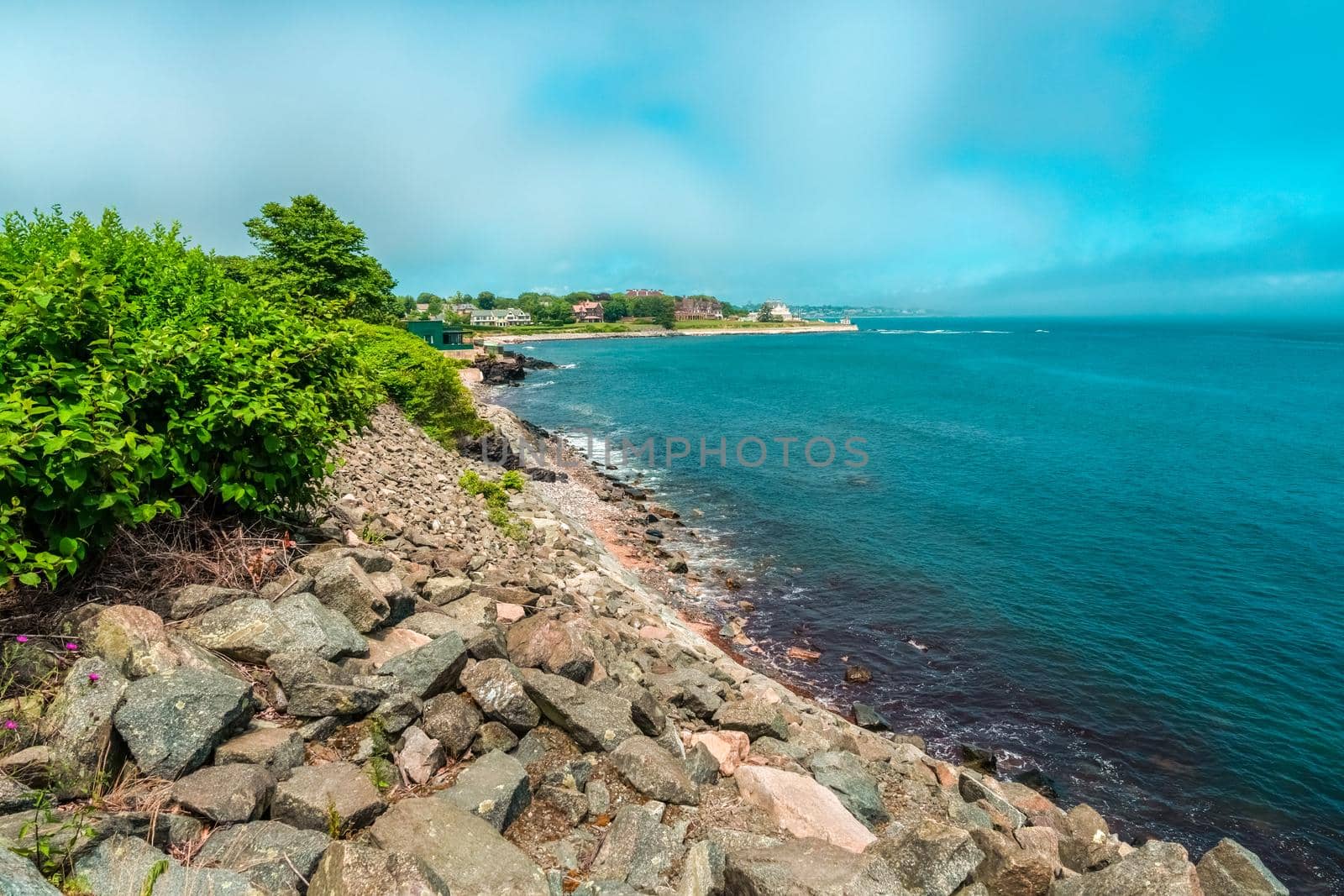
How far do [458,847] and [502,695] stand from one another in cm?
194

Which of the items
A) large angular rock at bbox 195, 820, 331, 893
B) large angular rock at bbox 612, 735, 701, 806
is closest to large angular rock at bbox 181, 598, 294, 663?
large angular rock at bbox 195, 820, 331, 893

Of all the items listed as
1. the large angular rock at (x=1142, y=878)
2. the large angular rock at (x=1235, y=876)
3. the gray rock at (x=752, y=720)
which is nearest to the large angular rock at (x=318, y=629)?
the gray rock at (x=752, y=720)

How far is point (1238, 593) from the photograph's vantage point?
83.4 feet

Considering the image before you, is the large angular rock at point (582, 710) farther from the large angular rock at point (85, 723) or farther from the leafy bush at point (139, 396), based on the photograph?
the leafy bush at point (139, 396)

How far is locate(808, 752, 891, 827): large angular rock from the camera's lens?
8.31m

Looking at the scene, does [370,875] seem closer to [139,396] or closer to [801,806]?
[801,806]

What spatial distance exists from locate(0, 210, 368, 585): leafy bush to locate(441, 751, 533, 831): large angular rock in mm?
3786

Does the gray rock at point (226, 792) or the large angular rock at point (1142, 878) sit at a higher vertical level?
the gray rock at point (226, 792)

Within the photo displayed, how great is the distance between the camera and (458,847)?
521cm

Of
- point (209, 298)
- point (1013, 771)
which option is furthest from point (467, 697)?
point (1013, 771)

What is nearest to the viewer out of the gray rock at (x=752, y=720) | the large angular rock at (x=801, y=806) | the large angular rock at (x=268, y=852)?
the large angular rock at (x=268, y=852)

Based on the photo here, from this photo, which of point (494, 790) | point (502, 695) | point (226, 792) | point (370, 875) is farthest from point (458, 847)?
point (502, 695)

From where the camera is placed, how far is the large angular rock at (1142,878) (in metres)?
5.74

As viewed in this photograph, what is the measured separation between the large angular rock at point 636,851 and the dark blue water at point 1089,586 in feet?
46.2
